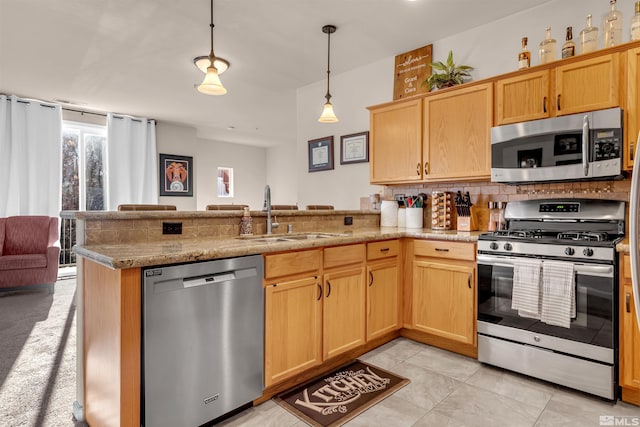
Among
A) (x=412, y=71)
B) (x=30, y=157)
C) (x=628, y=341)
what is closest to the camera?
(x=628, y=341)

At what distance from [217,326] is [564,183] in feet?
8.27

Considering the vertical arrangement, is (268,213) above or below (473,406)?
above

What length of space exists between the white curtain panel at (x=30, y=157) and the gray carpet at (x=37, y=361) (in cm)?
159

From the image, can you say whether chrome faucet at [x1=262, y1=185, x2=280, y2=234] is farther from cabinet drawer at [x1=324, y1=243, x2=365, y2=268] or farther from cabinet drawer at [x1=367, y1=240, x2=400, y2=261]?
cabinet drawer at [x1=367, y1=240, x2=400, y2=261]

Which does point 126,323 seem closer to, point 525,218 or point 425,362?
point 425,362

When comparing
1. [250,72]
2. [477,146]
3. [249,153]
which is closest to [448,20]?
[477,146]

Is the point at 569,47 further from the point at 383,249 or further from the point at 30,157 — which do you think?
the point at 30,157

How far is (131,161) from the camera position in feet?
20.0

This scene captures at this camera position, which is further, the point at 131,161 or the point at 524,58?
the point at 131,161

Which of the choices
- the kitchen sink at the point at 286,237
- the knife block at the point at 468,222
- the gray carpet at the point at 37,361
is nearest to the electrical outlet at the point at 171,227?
the kitchen sink at the point at 286,237

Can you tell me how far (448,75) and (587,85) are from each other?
3.41ft

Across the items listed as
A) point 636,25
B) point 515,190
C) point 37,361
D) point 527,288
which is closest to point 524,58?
point 636,25

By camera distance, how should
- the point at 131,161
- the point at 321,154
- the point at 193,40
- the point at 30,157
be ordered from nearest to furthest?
the point at 193,40
the point at 321,154
the point at 30,157
the point at 131,161

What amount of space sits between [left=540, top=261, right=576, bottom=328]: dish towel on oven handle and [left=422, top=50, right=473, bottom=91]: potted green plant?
168 cm
